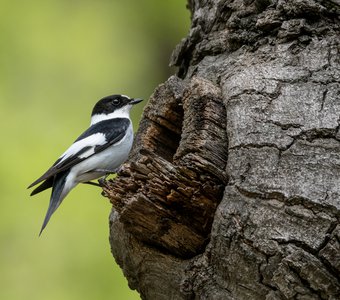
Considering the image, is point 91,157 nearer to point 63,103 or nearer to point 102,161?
point 102,161

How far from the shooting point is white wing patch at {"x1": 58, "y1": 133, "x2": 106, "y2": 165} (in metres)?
4.46

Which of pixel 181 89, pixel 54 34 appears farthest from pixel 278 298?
pixel 54 34

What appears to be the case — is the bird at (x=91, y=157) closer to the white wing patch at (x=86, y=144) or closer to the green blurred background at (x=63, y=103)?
the white wing patch at (x=86, y=144)

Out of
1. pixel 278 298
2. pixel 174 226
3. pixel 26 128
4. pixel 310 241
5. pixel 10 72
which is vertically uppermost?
pixel 10 72

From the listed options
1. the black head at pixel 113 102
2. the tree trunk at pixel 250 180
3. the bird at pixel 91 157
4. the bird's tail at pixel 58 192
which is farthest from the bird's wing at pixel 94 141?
the tree trunk at pixel 250 180

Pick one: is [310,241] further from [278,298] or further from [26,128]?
[26,128]

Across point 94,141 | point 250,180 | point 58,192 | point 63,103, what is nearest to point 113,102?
point 63,103

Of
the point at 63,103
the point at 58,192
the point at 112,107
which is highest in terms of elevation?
the point at 63,103

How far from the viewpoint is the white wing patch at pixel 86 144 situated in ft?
14.6

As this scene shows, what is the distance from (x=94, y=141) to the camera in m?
4.66

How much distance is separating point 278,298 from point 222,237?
12.2 inches

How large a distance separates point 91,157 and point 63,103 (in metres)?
0.83

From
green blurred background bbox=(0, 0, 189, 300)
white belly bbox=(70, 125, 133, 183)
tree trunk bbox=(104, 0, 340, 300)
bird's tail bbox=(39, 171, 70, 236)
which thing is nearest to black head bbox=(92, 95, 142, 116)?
green blurred background bbox=(0, 0, 189, 300)

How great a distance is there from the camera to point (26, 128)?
493 centimetres
